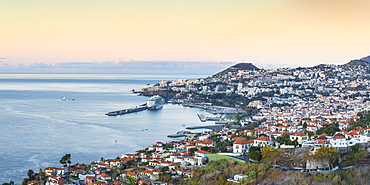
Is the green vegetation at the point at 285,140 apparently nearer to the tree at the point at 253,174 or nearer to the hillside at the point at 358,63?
the tree at the point at 253,174

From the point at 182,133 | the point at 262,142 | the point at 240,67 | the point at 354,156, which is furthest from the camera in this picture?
the point at 240,67

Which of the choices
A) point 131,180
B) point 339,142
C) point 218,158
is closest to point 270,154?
point 218,158

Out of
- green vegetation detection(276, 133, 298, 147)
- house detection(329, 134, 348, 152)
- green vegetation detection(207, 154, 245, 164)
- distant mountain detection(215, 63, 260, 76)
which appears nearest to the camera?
green vegetation detection(207, 154, 245, 164)

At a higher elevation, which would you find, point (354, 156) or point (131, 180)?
point (354, 156)

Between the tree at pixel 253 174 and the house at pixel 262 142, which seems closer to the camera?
the tree at pixel 253 174

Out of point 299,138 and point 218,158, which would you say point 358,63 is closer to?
point 299,138

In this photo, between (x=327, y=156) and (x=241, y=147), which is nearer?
(x=327, y=156)

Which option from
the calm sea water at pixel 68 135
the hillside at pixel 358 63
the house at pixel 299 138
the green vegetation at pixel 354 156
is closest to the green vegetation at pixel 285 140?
the house at pixel 299 138

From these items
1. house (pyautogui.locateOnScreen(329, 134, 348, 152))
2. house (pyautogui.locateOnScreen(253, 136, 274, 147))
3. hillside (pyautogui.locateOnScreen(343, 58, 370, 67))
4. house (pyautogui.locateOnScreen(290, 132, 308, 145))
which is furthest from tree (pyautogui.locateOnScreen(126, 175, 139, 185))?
hillside (pyautogui.locateOnScreen(343, 58, 370, 67))

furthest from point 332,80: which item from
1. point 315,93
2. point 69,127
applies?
point 69,127

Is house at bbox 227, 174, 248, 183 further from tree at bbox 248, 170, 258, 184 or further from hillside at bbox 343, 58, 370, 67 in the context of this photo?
hillside at bbox 343, 58, 370, 67

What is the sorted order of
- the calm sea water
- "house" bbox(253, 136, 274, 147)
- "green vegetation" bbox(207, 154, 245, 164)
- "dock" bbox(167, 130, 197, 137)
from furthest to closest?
"dock" bbox(167, 130, 197, 137) → the calm sea water → "house" bbox(253, 136, 274, 147) → "green vegetation" bbox(207, 154, 245, 164)

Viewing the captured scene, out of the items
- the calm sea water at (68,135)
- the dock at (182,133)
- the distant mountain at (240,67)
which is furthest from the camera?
the distant mountain at (240,67)

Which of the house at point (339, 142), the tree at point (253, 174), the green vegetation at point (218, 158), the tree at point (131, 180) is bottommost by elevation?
the tree at point (131, 180)
